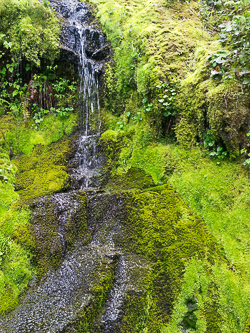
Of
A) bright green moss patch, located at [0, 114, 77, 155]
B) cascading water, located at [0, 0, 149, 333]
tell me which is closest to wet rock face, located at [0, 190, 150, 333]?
cascading water, located at [0, 0, 149, 333]

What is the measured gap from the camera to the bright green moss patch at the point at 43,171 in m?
5.43

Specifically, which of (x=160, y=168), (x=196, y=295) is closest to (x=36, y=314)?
(x=196, y=295)

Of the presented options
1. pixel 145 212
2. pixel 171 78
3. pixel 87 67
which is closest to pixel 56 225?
pixel 145 212

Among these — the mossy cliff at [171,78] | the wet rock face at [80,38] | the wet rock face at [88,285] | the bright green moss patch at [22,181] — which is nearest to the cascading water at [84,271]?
the wet rock face at [88,285]

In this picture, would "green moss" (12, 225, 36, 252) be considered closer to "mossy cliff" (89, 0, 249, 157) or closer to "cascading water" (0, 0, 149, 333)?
"cascading water" (0, 0, 149, 333)

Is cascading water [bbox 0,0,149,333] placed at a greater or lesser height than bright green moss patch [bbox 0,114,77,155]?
lesser

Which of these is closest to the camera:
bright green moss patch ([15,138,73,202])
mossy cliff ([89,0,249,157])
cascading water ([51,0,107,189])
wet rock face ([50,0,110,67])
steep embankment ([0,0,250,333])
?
steep embankment ([0,0,250,333])

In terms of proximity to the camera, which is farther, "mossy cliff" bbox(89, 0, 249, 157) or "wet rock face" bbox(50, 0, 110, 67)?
"wet rock face" bbox(50, 0, 110, 67)

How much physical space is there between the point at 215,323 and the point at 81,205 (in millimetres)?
3254

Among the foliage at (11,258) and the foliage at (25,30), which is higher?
the foliage at (25,30)

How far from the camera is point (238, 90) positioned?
14.5 ft

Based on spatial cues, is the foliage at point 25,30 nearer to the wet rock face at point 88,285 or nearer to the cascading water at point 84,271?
the cascading water at point 84,271

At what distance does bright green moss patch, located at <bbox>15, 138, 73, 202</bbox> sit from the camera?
5.43 meters

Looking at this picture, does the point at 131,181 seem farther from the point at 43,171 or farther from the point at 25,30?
the point at 25,30
